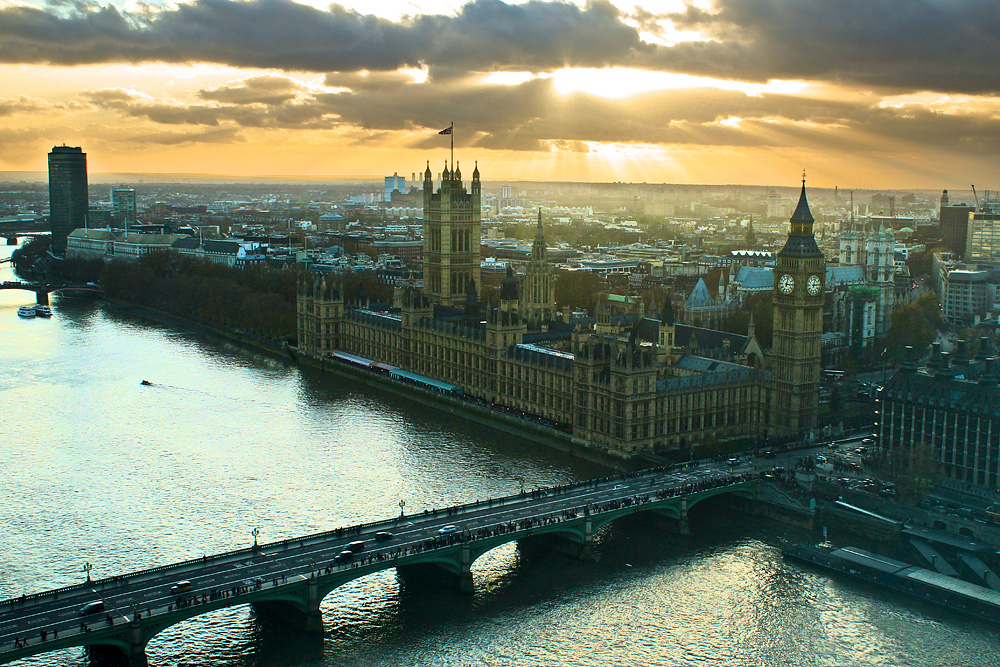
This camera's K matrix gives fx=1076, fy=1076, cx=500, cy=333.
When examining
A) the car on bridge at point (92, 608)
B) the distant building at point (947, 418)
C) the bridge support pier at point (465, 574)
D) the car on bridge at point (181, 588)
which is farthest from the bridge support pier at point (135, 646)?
the distant building at point (947, 418)

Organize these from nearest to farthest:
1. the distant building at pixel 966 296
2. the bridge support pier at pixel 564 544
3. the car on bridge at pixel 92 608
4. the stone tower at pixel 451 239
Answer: the car on bridge at pixel 92 608, the bridge support pier at pixel 564 544, the stone tower at pixel 451 239, the distant building at pixel 966 296

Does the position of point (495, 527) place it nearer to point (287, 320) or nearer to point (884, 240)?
point (287, 320)

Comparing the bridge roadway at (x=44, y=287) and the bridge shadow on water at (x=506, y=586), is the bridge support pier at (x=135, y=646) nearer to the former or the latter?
the bridge shadow on water at (x=506, y=586)

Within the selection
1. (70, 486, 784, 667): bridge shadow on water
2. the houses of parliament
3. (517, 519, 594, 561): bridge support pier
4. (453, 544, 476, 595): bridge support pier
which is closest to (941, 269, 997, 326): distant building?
the houses of parliament

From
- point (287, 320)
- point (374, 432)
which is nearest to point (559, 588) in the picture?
point (374, 432)

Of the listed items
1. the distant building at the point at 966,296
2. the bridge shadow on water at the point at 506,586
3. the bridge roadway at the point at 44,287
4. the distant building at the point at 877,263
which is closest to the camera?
the bridge shadow on water at the point at 506,586

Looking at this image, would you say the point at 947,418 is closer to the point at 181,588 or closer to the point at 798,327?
the point at 798,327

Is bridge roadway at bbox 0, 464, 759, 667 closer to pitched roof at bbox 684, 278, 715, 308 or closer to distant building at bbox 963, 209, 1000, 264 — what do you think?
pitched roof at bbox 684, 278, 715, 308

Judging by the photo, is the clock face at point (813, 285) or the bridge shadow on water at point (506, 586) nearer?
the bridge shadow on water at point (506, 586)
